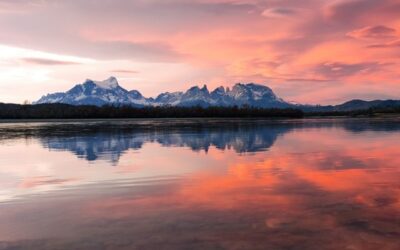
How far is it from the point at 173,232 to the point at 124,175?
11215mm

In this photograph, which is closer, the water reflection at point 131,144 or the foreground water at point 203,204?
the foreground water at point 203,204

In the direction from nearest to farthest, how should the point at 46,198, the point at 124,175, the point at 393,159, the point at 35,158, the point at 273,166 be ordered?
the point at 46,198 → the point at 124,175 → the point at 273,166 → the point at 393,159 → the point at 35,158

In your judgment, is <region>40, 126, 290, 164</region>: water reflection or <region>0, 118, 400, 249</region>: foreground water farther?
<region>40, 126, 290, 164</region>: water reflection

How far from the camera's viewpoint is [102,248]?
10.2m

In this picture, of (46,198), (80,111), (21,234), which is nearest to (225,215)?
(21,234)

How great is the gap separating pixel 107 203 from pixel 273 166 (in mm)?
12366

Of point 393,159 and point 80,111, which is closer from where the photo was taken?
point 393,159

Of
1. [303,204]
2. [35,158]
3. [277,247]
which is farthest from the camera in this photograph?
[35,158]

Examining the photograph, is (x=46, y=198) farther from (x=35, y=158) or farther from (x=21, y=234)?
(x=35, y=158)

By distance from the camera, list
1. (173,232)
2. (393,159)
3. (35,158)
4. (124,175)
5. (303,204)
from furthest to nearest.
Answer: (35,158)
(393,159)
(124,175)
(303,204)
(173,232)

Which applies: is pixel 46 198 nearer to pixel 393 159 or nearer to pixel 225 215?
pixel 225 215

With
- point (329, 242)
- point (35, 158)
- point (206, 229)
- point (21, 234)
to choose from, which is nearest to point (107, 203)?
point (21, 234)

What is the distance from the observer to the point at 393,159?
90.3 feet

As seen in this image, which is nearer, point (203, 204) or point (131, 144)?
point (203, 204)
